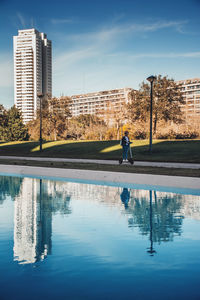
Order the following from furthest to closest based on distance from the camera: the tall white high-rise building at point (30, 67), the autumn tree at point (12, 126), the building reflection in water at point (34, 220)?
the tall white high-rise building at point (30, 67) < the autumn tree at point (12, 126) < the building reflection in water at point (34, 220)

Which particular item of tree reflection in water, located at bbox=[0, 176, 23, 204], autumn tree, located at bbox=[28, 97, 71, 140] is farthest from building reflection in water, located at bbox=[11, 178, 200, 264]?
autumn tree, located at bbox=[28, 97, 71, 140]

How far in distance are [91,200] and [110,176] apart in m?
3.08

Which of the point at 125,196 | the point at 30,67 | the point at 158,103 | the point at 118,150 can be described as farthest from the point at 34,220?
the point at 30,67

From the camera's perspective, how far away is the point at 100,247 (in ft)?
16.2

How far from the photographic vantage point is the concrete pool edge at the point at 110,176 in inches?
390

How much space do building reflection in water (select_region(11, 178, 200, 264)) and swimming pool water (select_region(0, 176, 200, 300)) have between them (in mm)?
18

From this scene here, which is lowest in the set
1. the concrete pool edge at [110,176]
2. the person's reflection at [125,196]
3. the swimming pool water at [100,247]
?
the swimming pool water at [100,247]

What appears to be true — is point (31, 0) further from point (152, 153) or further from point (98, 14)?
point (152, 153)

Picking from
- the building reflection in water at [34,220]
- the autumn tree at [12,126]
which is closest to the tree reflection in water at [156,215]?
the building reflection in water at [34,220]

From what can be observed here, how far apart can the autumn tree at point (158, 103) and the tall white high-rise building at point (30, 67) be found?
145m

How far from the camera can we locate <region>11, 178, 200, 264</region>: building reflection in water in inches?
202

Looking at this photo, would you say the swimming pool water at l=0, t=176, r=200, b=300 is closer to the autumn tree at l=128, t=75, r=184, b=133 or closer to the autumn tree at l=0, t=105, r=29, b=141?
the autumn tree at l=128, t=75, r=184, b=133

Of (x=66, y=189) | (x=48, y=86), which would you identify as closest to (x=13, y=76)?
(x=48, y=86)

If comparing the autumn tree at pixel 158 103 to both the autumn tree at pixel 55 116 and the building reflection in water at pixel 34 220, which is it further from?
the building reflection in water at pixel 34 220
